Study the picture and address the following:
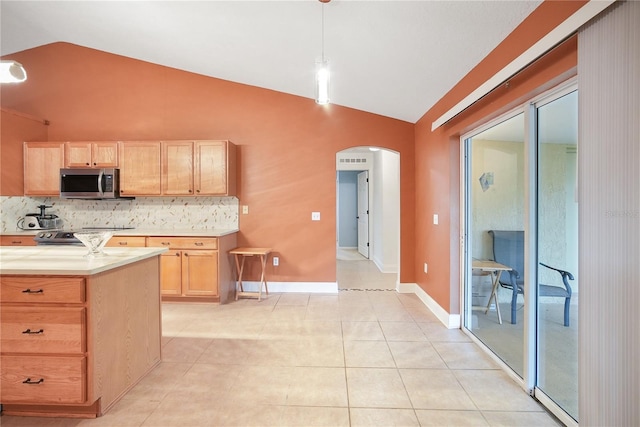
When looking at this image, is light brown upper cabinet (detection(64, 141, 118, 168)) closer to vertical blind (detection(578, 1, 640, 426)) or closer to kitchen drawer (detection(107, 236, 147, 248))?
kitchen drawer (detection(107, 236, 147, 248))

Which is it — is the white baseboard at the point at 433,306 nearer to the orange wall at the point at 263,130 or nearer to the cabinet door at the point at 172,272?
the orange wall at the point at 263,130

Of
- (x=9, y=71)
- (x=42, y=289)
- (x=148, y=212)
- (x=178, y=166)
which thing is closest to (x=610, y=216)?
(x=42, y=289)

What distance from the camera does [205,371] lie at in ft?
7.65

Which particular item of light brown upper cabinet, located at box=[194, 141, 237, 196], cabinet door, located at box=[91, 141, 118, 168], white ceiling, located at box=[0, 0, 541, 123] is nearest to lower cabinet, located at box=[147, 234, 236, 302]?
light brown upper cabinet, located at box=[194, 141, 237, 196]

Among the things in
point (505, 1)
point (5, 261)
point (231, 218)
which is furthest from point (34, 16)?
point (505, 1)

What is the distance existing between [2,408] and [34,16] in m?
4.40

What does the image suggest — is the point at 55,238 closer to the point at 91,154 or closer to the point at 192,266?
the point at 91,154

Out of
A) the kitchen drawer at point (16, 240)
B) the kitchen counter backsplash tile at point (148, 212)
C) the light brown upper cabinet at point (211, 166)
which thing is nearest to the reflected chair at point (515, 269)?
the light brown upper cabinet at point (211, 166)

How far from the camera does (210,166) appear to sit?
4102 millimetres

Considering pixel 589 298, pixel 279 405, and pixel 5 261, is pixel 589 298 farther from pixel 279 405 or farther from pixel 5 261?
pixel 5 261

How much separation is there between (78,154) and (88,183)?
44cm

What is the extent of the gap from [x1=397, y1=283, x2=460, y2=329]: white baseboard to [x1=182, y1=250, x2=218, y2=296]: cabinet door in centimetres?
257

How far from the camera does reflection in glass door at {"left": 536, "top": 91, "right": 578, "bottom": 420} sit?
5.93 feet

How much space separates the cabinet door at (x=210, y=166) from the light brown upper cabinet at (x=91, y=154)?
1.13 metres
